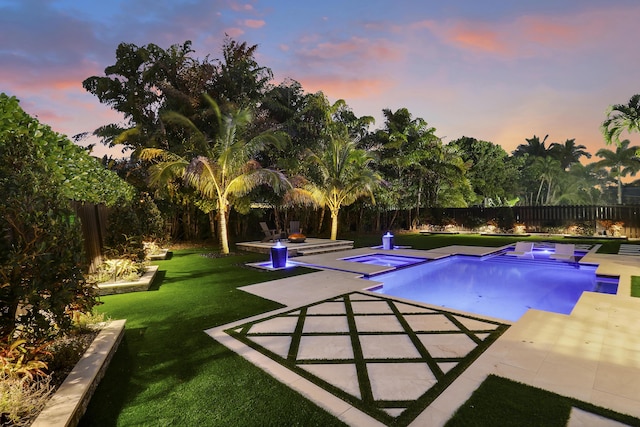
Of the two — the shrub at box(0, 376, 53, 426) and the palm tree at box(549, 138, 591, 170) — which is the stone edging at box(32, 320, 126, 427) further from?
the palm tree at box(549, 138, 591, 170)

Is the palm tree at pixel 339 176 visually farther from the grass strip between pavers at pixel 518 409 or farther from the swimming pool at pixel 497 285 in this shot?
the grass strip between pavers at pixel 518 409

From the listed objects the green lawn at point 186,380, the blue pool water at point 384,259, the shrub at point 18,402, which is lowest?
the blue pool water at point 384,259

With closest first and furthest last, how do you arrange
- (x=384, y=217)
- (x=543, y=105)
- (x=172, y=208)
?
(x=172, y=208), (x=543, y=105), (x=384, y=217)

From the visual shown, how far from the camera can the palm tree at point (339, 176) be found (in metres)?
14.2

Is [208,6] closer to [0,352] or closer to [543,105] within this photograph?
[0,352]

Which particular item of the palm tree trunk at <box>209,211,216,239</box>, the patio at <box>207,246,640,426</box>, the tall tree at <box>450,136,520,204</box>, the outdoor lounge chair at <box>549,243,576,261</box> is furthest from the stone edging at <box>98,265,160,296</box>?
the tall tree at <box>450,136,520,204</box>

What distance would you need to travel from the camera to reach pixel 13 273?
8.28 feet

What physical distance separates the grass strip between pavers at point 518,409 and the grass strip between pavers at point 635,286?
4757 mm

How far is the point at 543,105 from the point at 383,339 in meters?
21.7

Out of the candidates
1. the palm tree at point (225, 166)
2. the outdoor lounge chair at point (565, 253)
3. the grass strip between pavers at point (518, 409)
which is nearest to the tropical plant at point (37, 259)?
the grass strip between pavers at point (518, 409)

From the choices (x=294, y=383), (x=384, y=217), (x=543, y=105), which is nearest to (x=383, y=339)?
(x=294, y=383)

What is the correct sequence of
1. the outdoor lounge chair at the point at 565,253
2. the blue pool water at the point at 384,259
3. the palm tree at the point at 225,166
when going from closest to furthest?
the outdoor lounge chair at the point at 565,253 < the blue pool water at the point at 384,259 < the palm tree at the point at 225,166

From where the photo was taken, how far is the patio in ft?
8.71

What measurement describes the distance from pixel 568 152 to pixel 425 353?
46619 millimetres
